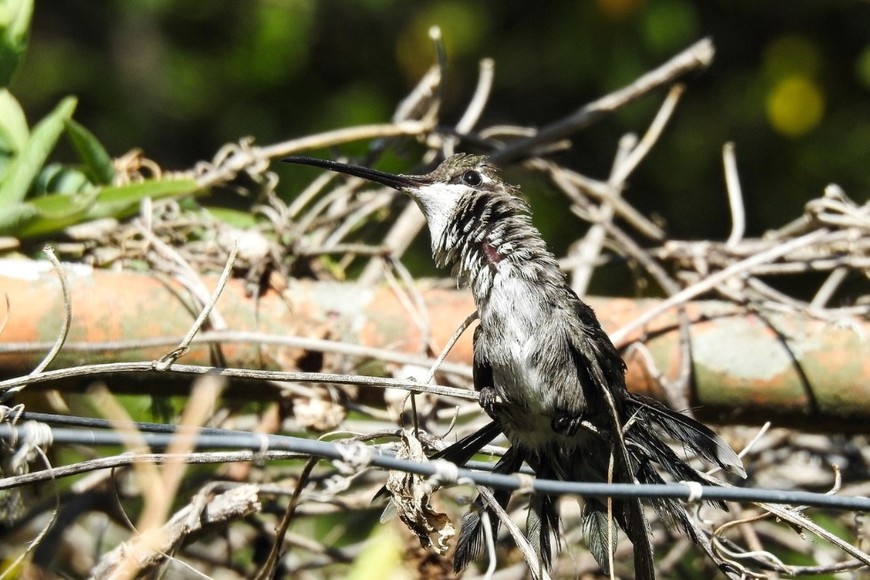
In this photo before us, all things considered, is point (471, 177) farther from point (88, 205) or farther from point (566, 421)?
point (88, 205)

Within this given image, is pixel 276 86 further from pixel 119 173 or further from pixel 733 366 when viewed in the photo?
pixel 733 366

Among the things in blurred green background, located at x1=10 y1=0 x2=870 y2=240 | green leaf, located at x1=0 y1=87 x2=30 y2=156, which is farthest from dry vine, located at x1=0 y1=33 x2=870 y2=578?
blurred green background, located at x1=10 y1=0 x2=870 y2=240

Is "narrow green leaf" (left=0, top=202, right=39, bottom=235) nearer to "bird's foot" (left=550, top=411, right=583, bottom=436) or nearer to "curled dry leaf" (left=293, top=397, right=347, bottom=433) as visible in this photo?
"curled dry leaf" (left=293, top=397, right=347, bottom=433)

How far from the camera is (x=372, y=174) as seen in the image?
2.92m

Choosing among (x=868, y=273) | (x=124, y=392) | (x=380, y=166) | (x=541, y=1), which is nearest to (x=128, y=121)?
(x=541, y=1)

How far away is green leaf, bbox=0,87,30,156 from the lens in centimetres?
337

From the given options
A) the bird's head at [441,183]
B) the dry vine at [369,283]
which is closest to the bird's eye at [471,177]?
the bird's head at [441,183]

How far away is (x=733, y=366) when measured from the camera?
316cm

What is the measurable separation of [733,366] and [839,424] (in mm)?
339

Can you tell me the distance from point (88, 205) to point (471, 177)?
1.12m

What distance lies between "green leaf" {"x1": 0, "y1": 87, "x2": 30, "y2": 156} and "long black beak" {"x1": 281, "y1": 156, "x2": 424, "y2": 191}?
894 millimetres

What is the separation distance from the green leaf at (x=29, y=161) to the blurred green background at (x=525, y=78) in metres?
2.58

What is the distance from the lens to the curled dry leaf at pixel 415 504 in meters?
2.10

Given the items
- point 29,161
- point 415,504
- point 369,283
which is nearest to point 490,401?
point 415,504
